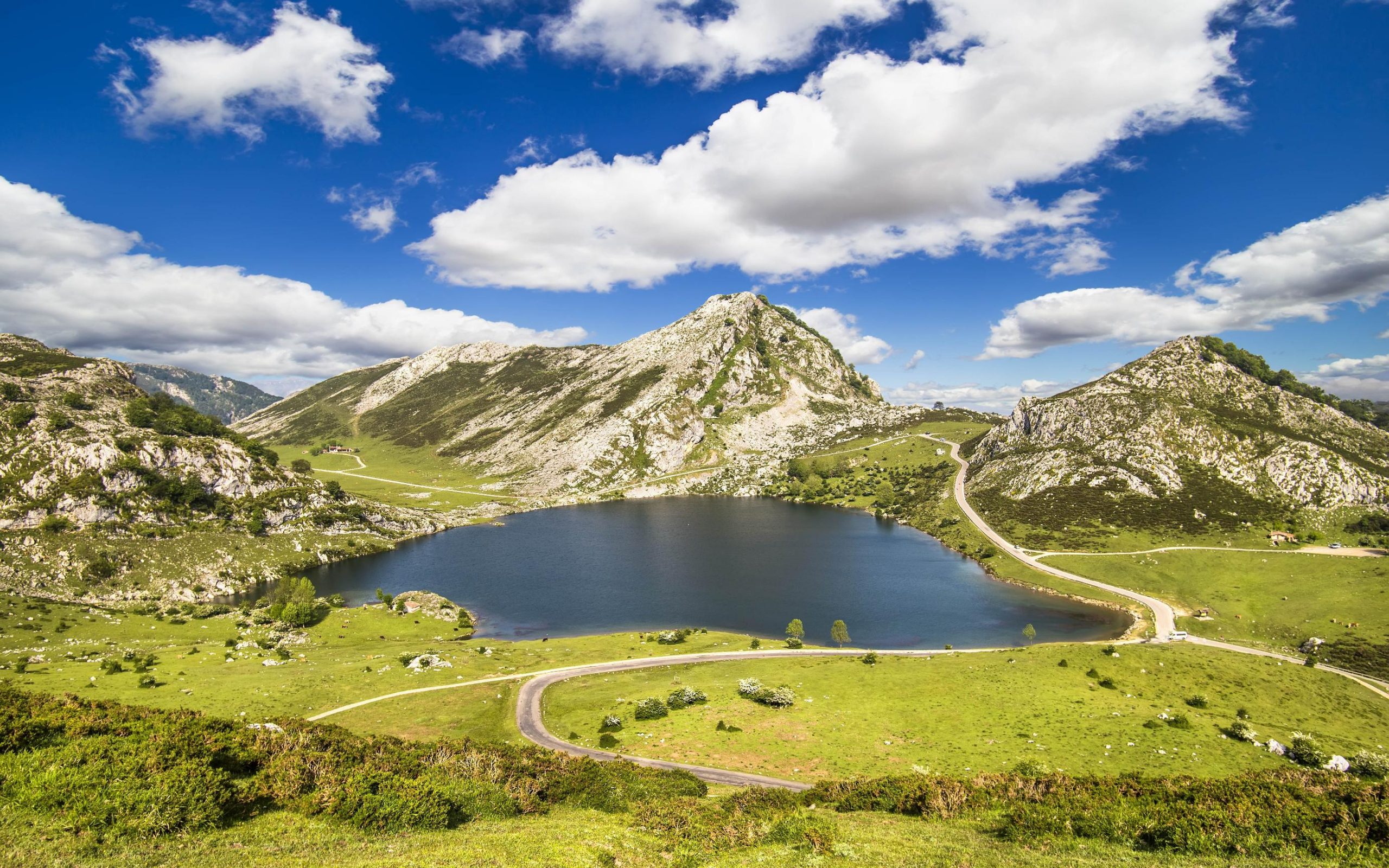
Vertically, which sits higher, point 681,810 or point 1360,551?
point 1360,551

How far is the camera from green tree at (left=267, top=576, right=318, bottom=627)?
87000 millimetres

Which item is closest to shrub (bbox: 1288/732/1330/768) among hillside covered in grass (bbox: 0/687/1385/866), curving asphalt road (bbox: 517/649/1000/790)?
hillside covered in grass (bbox: 0/687/1385/866)

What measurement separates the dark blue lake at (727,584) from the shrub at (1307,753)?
127ft

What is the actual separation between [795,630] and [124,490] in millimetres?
146915

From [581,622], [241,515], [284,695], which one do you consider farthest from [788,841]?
[241,515]

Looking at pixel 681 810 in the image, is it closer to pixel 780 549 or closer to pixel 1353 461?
pixel 780 549

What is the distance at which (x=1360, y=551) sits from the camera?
105812 millimetres

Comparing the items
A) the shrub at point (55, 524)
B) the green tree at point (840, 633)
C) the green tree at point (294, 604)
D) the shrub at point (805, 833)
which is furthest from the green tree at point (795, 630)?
the shrub at point (55, 524)

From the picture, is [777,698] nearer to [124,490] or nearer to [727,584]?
[727,584]

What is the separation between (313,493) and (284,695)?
4905 inches

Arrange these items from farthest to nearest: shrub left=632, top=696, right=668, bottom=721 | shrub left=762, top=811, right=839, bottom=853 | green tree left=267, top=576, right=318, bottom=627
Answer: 1. green tree left=267, top=576, right=318, bottom=627
2. shrub left=632, top=696, right=668, bottom=721
3. shrub left=762, top=811, right=839, bottom=853

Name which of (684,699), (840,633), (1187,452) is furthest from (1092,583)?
(684,699)

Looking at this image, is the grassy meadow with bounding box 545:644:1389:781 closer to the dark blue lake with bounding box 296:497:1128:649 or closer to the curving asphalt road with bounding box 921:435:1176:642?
the dark blue lake with bounding box 296:497:1128:649

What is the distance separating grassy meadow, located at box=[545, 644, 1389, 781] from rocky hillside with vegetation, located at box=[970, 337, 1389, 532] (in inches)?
3390
